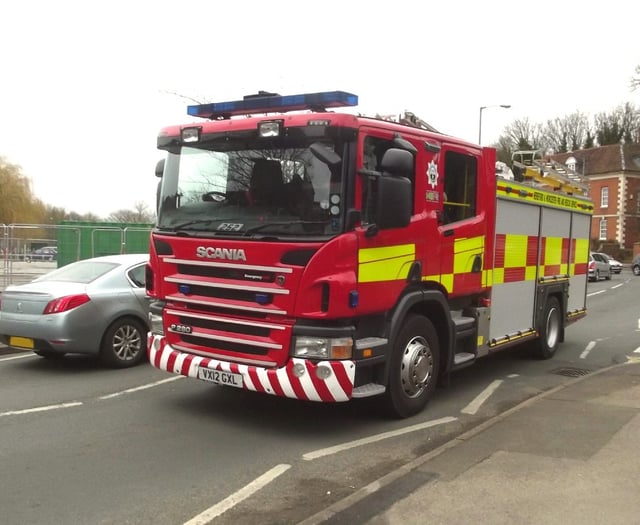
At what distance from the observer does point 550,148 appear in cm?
8019

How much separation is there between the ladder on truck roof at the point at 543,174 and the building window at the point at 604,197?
196 feet

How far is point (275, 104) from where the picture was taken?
5695mm

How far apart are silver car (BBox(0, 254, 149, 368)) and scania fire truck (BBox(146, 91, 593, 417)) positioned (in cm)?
198

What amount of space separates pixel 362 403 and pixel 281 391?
134cm

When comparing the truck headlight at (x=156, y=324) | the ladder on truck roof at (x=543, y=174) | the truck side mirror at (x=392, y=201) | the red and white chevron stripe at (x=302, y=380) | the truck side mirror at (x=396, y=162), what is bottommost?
the red and white chevron stripe at (x=302, y=380)

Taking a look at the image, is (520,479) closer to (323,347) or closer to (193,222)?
(323,347)

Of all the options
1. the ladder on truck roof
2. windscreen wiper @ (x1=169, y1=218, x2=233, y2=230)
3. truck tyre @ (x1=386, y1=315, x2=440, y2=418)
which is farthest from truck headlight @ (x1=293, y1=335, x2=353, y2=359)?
the ladder on truck roof

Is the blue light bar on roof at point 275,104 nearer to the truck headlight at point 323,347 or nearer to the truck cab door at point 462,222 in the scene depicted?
the truck cab door at point 462,222

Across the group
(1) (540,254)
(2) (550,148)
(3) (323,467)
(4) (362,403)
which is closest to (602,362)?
(1) (540,254)

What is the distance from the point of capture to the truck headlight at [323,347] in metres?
4.89

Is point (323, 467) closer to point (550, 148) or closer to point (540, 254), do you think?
point (540, 254)

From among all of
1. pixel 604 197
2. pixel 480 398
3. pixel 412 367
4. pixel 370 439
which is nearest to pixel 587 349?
pixel 480 398

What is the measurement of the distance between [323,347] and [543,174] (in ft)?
18.7

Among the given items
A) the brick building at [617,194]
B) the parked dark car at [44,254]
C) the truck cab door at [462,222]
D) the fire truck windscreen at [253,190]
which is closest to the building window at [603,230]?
the brick building at [617,194]
